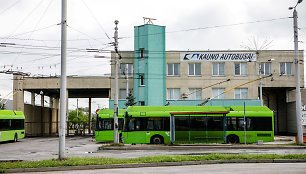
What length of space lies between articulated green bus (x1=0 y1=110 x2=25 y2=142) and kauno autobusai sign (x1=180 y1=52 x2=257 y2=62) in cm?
2004

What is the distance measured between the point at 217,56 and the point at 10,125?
24761mm

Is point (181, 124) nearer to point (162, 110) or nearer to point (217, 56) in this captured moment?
point (162, 110)

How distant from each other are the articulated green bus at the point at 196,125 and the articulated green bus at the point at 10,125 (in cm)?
1160

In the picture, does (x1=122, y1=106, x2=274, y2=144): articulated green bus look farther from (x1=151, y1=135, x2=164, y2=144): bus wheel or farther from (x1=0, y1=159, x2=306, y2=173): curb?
(x1=0, y1=159, x2=306, y2=173): curb

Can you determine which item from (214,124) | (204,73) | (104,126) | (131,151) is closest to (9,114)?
(104,126)

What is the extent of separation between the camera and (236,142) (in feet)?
89.9

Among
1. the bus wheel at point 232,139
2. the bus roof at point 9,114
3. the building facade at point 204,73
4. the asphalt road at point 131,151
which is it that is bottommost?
the asphalt road at point 131,151

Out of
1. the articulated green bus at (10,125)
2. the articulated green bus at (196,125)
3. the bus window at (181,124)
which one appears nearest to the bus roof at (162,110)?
the articulated green bus at (196,125)

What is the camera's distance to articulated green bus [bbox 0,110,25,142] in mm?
31225

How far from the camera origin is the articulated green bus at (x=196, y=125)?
25625mm

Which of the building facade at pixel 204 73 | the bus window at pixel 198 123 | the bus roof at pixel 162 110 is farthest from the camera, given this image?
the building facade at pixel 204 73

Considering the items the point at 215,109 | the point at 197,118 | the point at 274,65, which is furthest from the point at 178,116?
the point at 274,65

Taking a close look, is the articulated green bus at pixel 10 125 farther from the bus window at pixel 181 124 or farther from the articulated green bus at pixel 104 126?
the bus window at pixel 181 124

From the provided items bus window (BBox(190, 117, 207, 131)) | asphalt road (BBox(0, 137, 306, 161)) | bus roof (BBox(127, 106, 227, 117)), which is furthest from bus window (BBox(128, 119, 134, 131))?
bus window (BBox(190, 117, 207, 131))
